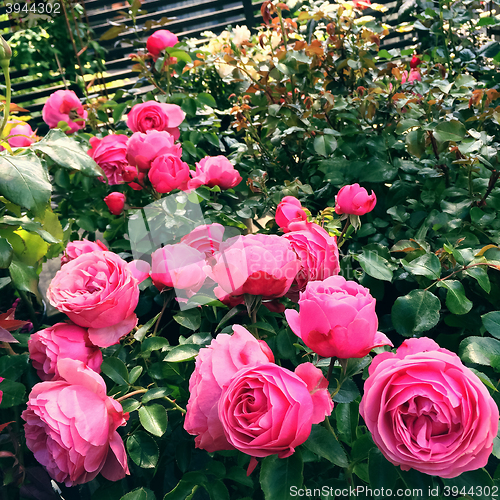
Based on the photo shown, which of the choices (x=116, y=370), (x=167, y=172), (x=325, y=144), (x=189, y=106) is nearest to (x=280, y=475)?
(x=116, y=370)

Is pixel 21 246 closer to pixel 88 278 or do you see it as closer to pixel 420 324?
pixel 88 278

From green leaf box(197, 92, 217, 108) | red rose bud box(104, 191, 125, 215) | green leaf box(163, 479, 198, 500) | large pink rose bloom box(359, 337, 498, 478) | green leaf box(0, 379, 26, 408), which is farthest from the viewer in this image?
green leaf box(197, 92, 217, 108)

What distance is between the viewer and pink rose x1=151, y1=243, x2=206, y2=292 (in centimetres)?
62

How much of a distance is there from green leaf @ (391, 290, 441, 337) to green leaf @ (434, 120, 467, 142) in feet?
1.34

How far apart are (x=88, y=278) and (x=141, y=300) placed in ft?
0.63

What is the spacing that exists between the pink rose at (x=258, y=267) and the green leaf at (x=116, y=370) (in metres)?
0.19

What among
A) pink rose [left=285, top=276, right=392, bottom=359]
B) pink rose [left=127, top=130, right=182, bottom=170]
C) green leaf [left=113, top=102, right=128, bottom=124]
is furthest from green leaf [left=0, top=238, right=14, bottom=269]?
green leaf [left=113, top=102, right=128, bottom=124]

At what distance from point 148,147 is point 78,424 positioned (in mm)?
610

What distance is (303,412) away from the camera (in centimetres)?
42

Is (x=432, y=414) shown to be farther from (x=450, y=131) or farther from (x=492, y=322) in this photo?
(x=450, y=131)

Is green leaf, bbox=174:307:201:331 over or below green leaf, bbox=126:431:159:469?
over

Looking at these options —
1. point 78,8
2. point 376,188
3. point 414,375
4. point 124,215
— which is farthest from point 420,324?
point 78,8

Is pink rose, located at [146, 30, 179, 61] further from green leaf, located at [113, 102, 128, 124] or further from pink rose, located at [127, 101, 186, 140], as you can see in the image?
pink rose, located at [127, 101, 186, 140]

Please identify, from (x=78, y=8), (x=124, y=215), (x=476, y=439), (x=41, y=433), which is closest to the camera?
(x=476, y=439)
